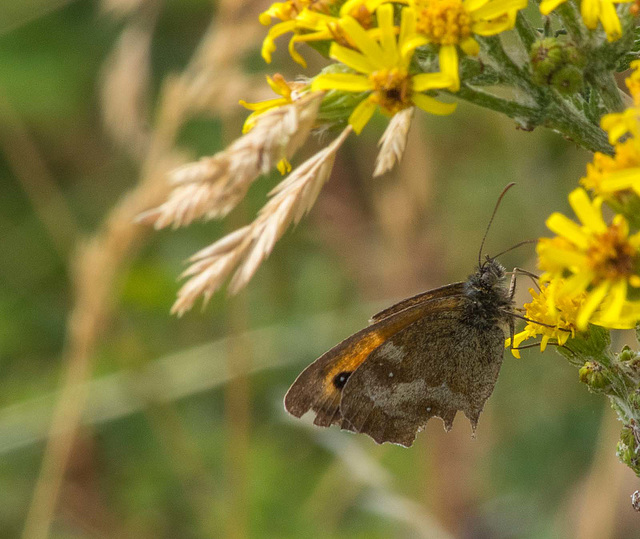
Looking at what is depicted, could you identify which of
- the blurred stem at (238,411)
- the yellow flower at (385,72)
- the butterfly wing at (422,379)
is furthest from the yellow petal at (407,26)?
the blurred stem at (238,411)

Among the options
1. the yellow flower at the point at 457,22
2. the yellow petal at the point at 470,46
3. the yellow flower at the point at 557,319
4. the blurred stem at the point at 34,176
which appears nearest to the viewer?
the yellow flower at the point at 457,22

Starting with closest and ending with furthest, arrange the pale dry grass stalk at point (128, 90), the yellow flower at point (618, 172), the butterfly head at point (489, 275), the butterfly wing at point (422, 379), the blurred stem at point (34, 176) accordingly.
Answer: the yellow flower at point (618, 172) < the butterfly wing at point (422, 379) < the butterfly head at point (489, 275) < the pale dry grass stalk at point (128, 90) < the blurred stem at point (34, 176)

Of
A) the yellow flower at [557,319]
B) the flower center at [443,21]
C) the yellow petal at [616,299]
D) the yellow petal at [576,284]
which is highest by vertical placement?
the flower center at [443,21]

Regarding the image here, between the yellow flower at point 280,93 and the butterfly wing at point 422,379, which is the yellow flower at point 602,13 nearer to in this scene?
the yellow flower at point 280,93

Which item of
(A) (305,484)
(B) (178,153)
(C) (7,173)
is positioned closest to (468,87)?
(B) (178,153)

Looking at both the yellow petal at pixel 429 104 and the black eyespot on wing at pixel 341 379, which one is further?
the black eyespot on wing at pixel 341 379

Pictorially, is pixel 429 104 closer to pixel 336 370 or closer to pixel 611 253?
pixel 611 253

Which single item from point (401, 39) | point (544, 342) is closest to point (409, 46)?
point (401, 39)
